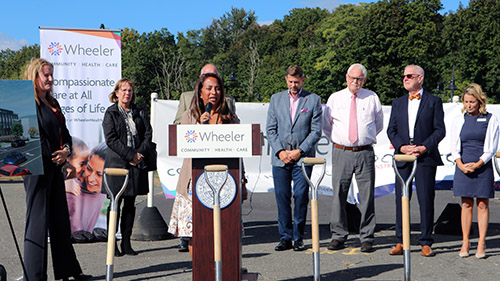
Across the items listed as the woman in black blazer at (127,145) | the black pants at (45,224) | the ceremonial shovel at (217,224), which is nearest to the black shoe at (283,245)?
the woman in black blazer at (127,145)

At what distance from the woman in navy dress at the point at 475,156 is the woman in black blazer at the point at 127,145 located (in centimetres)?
361

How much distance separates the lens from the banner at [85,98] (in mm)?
7691

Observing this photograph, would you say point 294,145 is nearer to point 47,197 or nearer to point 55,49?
point 47,197

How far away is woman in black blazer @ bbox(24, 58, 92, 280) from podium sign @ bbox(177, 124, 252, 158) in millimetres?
1411

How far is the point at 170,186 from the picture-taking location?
29.5ft

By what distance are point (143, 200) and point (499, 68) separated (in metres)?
43.0

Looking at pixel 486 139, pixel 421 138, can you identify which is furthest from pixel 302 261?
pixel 486 139

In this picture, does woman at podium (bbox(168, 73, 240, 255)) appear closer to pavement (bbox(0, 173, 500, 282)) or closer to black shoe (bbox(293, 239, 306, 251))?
pavement (bbox(0, 173, 500, 282))

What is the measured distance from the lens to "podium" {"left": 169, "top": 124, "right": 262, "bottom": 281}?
15.6 ft

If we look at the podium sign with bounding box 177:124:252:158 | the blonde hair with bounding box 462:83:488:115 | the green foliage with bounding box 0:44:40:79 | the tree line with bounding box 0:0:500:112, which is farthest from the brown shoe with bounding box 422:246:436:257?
the green foliage with bounding box 0:44:40:79

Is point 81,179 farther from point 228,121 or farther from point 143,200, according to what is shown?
point 143,200

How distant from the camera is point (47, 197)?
17.7 feet

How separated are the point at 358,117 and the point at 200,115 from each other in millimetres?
2323
